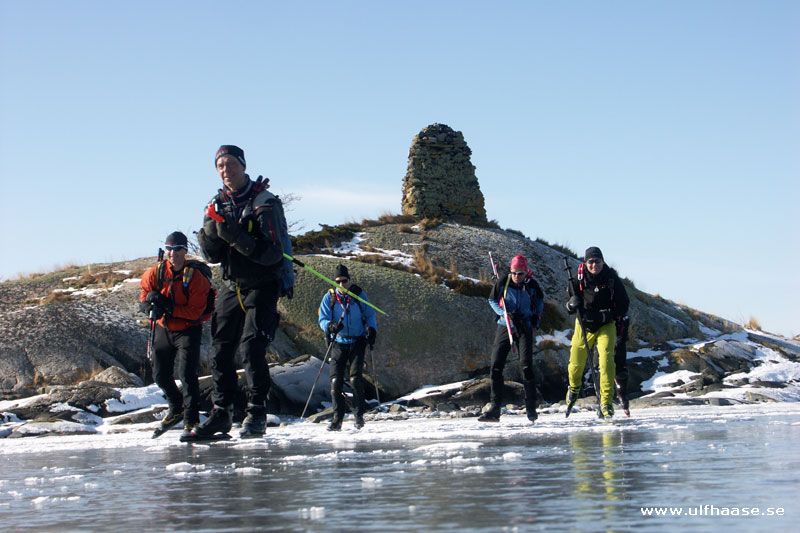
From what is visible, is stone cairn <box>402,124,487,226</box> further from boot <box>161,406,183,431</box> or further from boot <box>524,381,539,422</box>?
boot <box>161,406,183,431</box>

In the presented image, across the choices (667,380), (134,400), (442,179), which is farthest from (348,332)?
(442,179)

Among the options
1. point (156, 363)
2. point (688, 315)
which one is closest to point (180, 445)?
point (156, 363)

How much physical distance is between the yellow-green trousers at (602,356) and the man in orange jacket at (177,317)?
4.55 meters

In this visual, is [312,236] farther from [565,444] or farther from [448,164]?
[565,444]

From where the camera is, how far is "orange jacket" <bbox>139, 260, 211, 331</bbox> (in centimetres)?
845

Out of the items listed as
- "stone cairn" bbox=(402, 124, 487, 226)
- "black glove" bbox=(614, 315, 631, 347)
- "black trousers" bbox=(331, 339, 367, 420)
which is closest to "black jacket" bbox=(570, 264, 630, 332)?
"black glove" bbox=(614, 315, 631, 347)

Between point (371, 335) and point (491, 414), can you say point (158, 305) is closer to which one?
point (371, 335)

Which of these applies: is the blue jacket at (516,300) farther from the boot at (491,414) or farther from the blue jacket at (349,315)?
the blue jacket at (349,315)

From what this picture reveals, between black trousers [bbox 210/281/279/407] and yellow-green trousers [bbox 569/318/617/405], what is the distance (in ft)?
14.5

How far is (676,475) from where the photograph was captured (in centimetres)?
388

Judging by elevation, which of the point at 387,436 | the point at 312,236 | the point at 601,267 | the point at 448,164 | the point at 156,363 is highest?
the point at 448,164

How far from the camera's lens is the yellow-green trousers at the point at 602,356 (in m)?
10.0

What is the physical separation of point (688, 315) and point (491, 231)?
22.9 feet

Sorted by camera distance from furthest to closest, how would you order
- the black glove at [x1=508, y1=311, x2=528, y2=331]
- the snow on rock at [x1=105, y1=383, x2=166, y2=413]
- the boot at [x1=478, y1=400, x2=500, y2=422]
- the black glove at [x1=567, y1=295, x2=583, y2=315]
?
the snow on rock at [x1=105, y1=383, x2=166, y2=413]
the black glove at [x1=508, y1=311, x2=528, y2=331]
the boot at [x1=478, y1=400, x2=500, y2=422]
the black glove at [x1=567, y1=295, x2=583, y2=315]
